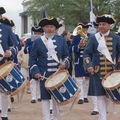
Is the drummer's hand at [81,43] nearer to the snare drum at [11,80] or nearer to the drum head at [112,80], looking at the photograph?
the snare drum at [11,80]

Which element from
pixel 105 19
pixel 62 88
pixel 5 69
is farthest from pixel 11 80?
pixel 105 19

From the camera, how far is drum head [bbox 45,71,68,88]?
23.2 feet

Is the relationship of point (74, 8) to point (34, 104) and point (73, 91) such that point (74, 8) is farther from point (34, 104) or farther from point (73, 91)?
point (73, 91)

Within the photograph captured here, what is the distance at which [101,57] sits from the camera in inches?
296

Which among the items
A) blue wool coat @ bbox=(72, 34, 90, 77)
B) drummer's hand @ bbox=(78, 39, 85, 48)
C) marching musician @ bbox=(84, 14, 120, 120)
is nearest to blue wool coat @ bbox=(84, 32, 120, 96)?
marching musician @ bbox=(84, 14, 120, 120)

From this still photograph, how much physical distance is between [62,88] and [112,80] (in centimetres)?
78

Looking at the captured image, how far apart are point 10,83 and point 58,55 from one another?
2.88 ft

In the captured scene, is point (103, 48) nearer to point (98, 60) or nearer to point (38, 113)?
point (98, 60)

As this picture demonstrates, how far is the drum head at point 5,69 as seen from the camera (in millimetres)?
7598

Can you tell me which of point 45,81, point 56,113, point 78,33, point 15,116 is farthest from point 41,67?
point 78,33

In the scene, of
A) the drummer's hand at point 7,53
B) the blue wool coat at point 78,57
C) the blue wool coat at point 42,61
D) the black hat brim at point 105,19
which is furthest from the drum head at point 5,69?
the blue wool coat at point 78,57

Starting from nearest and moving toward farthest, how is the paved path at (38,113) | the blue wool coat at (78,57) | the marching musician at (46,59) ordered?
the marching musician at (46,59), the paved path at (38,113), the blue wool coat at (78,57)

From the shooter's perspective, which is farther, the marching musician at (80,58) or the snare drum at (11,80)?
the marching musician at (80,58)

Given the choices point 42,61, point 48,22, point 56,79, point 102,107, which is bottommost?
point 102,107
